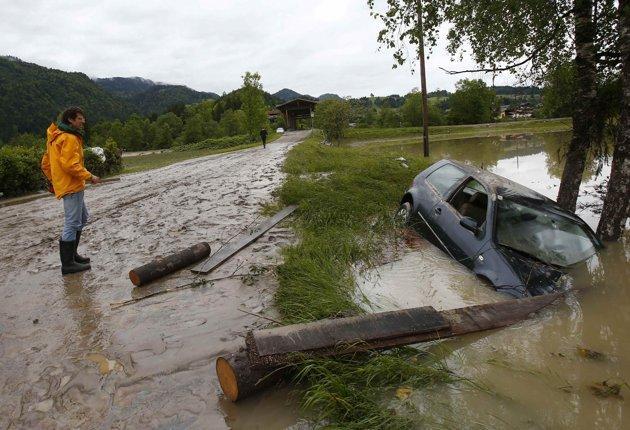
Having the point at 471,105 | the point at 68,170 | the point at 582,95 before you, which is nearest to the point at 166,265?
the point at 68,170

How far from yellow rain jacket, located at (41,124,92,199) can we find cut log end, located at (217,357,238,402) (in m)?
3.56

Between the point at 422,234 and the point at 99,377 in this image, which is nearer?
the point at 99,377

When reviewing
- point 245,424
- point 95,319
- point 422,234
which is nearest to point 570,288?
point 422,234

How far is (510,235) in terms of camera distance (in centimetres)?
458

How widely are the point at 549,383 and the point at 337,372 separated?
1.60m

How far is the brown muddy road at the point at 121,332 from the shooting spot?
274 centimetres

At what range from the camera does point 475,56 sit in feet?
27.3

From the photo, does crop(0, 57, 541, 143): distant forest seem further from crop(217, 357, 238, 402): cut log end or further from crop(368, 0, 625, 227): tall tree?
crop(217, 357, 238, 402): cut log end

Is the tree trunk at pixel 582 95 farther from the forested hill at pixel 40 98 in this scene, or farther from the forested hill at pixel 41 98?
the forested hill at pixel 40 98

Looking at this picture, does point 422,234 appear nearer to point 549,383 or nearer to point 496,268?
point 496,268

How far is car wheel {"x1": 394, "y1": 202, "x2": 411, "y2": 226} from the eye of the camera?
6929mm

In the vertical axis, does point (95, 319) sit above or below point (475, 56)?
below

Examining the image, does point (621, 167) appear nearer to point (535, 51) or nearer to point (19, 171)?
point (535, 51)

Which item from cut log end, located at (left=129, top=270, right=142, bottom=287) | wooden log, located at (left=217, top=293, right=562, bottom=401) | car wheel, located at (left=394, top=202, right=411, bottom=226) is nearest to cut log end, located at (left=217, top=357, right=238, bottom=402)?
wooden log, located at (left=217, top=293, right=562, bottom=401)
